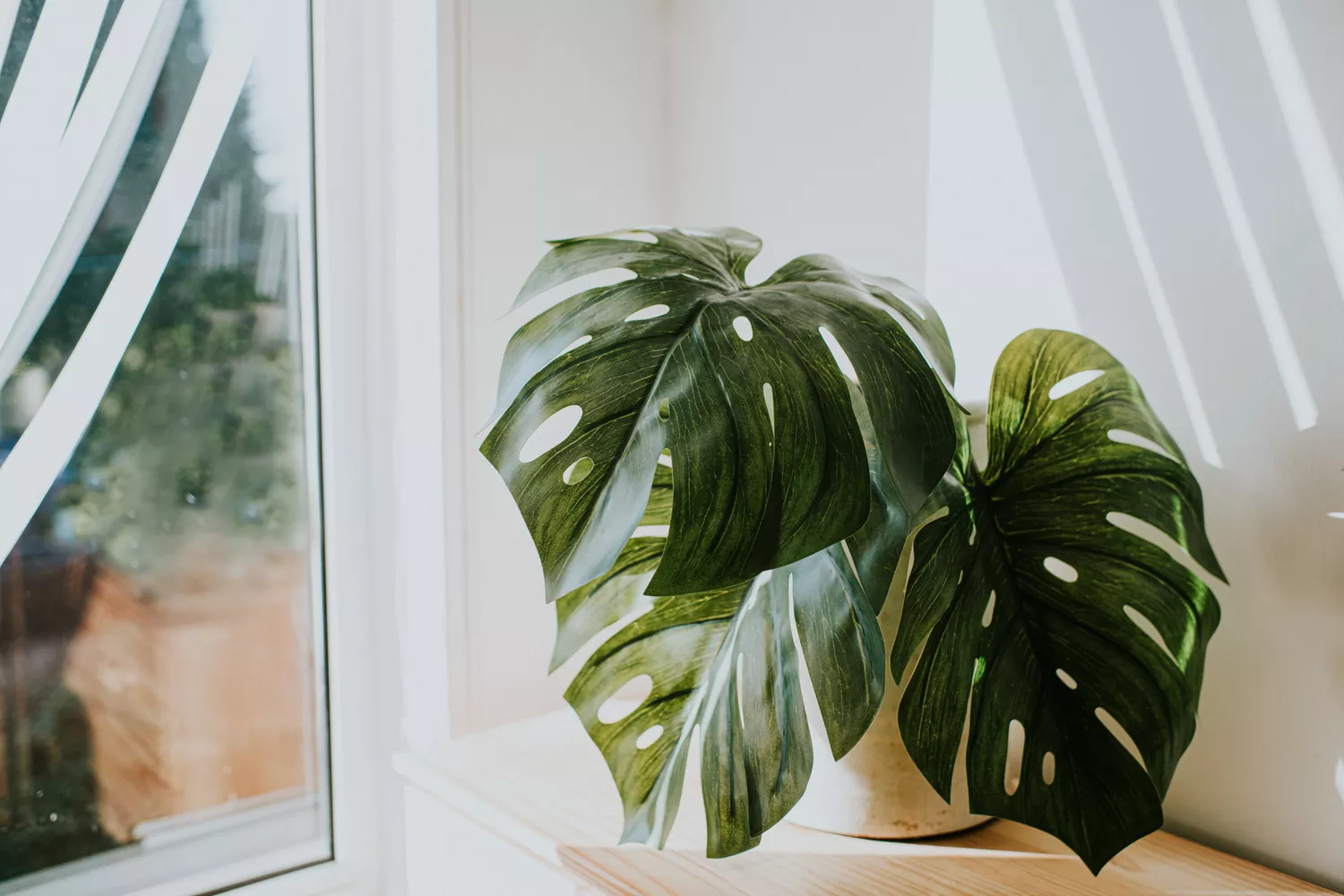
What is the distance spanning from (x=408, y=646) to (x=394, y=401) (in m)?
0.32

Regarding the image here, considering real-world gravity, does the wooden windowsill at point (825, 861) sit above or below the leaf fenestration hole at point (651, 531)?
below

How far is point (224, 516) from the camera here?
3.57 feet

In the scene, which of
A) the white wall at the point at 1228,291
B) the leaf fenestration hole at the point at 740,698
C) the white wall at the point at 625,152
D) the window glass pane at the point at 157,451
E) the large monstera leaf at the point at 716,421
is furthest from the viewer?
the white wall at the point at 625,152

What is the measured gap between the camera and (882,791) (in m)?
0.73

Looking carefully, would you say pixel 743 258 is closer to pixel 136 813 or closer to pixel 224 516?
pixel 224 516

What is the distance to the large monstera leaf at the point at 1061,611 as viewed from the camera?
60cm

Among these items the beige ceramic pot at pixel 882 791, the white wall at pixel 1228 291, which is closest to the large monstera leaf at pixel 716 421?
the beige ceramic pot at pixel 882 791

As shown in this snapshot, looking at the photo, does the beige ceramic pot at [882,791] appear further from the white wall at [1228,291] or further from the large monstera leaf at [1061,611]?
the white wall at [1228,291]

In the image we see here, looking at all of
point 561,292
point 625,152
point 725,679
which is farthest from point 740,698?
point 625,152

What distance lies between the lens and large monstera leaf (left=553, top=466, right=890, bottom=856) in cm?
58

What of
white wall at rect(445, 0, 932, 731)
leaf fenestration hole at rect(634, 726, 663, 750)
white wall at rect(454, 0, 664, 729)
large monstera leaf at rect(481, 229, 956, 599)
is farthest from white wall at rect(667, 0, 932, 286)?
leaf fenestration hole at rect(634, 726, 663, 750)

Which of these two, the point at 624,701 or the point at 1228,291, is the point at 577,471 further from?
the point at 1228,291

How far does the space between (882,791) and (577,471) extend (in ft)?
1.33

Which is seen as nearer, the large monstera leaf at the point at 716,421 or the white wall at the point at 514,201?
the large monstera leaf at the point at 716,421
